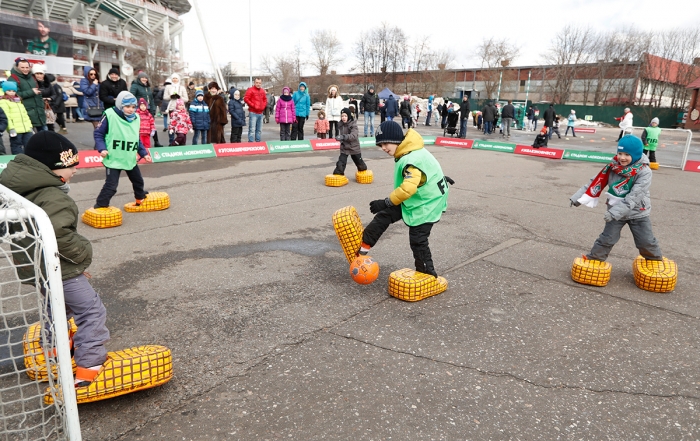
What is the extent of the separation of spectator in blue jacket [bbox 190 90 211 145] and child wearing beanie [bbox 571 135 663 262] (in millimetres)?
11146

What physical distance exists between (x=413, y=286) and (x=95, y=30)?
70.8 m

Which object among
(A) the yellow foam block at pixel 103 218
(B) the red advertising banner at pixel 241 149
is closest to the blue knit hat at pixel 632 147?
(A) the yellow foam block at pixel 103 218

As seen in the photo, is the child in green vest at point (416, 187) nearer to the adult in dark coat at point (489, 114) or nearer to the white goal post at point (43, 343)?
the white goal post at point (43, 343)

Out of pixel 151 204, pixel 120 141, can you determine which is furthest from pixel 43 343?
pixel 151 204

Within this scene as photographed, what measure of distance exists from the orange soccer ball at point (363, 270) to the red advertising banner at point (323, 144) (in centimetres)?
1137

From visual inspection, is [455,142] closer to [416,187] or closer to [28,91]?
[28,91]

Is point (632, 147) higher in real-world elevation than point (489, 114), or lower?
lower

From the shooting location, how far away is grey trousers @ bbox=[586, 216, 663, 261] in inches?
191

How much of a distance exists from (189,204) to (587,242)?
635cm

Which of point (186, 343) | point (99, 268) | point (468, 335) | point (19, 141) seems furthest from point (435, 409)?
point (19, 141)

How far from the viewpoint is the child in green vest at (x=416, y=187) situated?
429 cm

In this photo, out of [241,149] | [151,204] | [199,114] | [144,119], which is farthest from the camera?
[241,149]

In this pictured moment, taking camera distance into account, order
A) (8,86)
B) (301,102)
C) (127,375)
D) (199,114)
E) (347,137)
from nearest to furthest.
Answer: (127,375) → (347,137) → (8,86) → (199,114) → (301,102)

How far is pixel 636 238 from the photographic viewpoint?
16.2 feet
